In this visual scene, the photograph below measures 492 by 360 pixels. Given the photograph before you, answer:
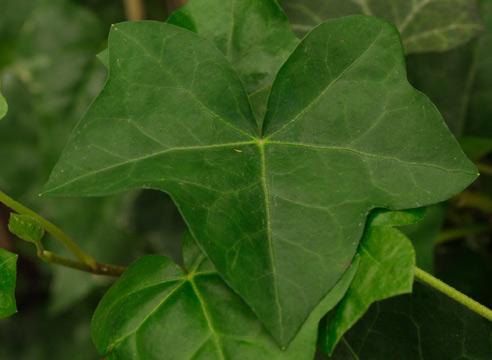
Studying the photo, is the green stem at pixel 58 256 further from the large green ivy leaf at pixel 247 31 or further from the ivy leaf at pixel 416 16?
the ivy leaf at pixel 416 16

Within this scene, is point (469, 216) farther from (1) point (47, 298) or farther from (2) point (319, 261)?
(1) point (47, 298)

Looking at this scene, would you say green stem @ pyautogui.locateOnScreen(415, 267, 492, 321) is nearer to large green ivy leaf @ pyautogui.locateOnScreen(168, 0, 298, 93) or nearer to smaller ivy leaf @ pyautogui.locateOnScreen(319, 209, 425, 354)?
smaller ivy leaf @ pyautogui.locateOnScreen(319, 209, 425, 354)

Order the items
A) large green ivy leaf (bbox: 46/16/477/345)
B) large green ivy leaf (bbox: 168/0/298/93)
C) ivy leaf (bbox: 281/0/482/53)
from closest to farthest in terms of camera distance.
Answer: large green ivy leaf (bbox: 46/16/477/345) → large green ivy leaf (bbox: 168/0/298/93) → ivy leaf (bbox: 281/0/482/53)

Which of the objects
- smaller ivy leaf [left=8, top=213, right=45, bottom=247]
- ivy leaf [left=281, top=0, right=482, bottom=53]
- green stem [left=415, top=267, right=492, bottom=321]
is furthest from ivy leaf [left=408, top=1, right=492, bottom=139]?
smaller ivy leaf [left=8, top=213, right=45, bottom=247]

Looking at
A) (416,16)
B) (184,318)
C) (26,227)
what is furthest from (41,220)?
(416,16)

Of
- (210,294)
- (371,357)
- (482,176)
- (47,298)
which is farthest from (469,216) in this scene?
(47,298)

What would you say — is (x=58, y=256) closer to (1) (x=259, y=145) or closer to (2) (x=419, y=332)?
(1) (x=259, y=145)

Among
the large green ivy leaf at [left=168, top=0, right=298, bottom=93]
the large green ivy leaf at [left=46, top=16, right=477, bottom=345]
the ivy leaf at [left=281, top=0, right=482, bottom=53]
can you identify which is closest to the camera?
the large green ivy leaf at [left=46, top=16, right=477, bottom=345]
